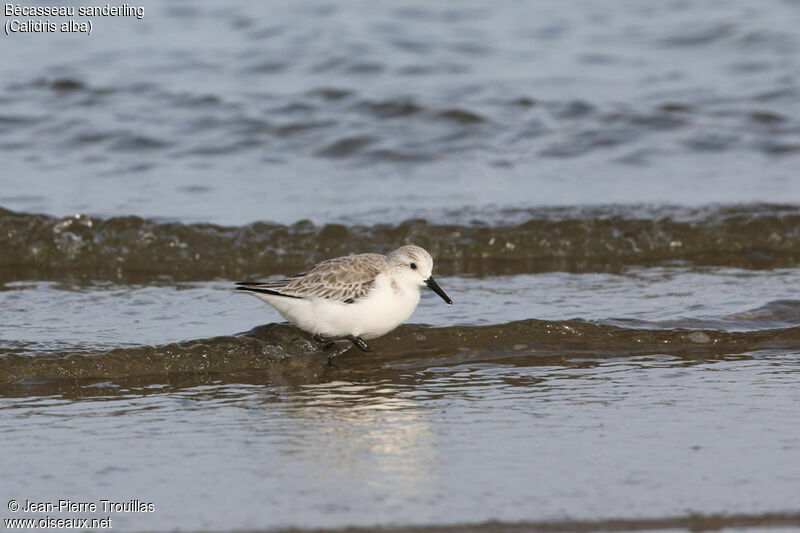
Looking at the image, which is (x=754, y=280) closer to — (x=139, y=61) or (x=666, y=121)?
(x=666, y=121)

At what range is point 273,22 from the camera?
15656 mm

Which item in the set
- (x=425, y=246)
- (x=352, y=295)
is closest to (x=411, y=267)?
(x=352, y=295)

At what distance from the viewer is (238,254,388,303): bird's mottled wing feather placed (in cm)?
600

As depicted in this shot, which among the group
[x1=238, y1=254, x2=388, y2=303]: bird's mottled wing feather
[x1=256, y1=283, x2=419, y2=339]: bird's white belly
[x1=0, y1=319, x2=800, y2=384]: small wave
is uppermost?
[x1=238, y1=254, x2=388, y2=303]: bird's mottled wing feather

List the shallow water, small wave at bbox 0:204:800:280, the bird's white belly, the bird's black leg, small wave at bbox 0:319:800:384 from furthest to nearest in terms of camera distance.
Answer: small wave at bbox 0:204:800:280
the bird's black leg
the bird's white belly
small wave at bbox 0:319:800:384
the shallow water

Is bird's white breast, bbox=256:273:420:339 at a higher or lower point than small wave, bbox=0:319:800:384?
higher

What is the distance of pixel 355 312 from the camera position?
591 centimetres

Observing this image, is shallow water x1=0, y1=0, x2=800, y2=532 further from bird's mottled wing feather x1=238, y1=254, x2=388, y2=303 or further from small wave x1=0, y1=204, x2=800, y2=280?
bird's mottled wing feather x1=238, y1=254, x2=388, y2=303

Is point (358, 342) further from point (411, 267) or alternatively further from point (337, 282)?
point (411, 267)

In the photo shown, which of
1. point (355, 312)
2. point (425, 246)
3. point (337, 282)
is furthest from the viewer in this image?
point (425, 246)

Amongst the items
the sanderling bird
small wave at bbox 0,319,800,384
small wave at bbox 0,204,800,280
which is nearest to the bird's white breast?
the sanderling bird

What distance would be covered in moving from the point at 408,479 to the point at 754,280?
4.47 metres

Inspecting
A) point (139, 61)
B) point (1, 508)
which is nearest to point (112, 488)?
point (1, 508)

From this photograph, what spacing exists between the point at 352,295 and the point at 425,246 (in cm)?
276
